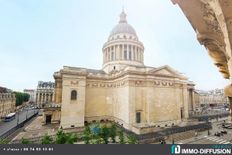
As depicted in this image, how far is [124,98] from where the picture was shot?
2538cm

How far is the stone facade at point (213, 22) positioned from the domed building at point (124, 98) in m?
19.8

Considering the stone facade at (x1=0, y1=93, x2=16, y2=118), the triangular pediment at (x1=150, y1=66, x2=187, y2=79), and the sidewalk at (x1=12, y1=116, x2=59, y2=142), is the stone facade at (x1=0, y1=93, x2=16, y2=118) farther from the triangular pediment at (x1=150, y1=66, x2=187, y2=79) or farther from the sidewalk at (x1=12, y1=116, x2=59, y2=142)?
the triangular pediment at (x1=150, y1=66, x2=187, y2=79)

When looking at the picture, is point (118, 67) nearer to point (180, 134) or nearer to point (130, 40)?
point (130, 40)

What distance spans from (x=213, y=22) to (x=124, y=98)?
23714mm

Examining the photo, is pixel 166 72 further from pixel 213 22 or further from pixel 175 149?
pixel 213 22

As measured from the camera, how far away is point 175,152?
4824 mm

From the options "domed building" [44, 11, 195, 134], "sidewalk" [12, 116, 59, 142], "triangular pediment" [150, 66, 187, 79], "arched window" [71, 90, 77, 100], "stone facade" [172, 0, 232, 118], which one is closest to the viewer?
"stone facade" [172, 0, 232, 118]

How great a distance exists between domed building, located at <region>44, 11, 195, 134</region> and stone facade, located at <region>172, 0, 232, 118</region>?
780 inches

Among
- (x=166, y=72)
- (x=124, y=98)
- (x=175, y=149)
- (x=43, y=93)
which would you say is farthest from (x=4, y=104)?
(x=175, y=149)

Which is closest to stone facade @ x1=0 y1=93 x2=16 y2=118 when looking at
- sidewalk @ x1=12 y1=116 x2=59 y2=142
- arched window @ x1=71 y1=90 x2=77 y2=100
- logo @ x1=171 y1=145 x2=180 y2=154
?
sidewalk @ x1=12 y1=116 x2=59 y2=142

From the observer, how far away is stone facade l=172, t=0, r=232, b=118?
1656 millimetres

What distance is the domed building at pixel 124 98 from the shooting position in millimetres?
24406

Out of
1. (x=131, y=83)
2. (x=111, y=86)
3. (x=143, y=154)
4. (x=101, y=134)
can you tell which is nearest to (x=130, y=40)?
(x=111, y=86)

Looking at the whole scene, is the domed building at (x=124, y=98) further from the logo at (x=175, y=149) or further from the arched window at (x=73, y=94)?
the logo at (x=175, y=149)
